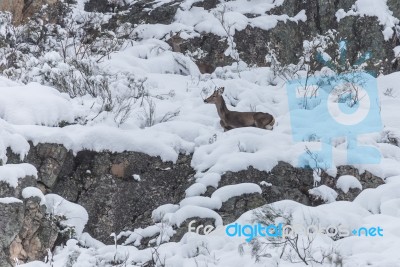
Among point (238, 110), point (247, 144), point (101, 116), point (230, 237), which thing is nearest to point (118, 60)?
point (238, 110)

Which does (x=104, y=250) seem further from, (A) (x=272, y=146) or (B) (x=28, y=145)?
(A) (x=272, y=146)

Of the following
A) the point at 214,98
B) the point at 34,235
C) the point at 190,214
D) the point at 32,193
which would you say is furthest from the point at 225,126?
the point at 34,235

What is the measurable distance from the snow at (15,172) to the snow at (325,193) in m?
3.62

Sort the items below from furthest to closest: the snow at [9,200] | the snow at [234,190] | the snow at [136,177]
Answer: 1. the snow at [136,177]
2. the snow at [234,190]
3. the snow at [9,200]

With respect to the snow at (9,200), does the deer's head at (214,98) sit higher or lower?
lower

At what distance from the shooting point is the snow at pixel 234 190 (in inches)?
305

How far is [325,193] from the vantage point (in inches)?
316

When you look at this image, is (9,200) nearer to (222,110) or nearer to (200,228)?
(200,228)

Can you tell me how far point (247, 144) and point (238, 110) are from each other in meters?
2.48

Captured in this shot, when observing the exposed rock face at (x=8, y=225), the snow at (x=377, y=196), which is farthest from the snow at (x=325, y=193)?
the exposed rock face at (x=8, y=225)

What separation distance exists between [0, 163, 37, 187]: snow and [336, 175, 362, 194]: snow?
404 centimetres
